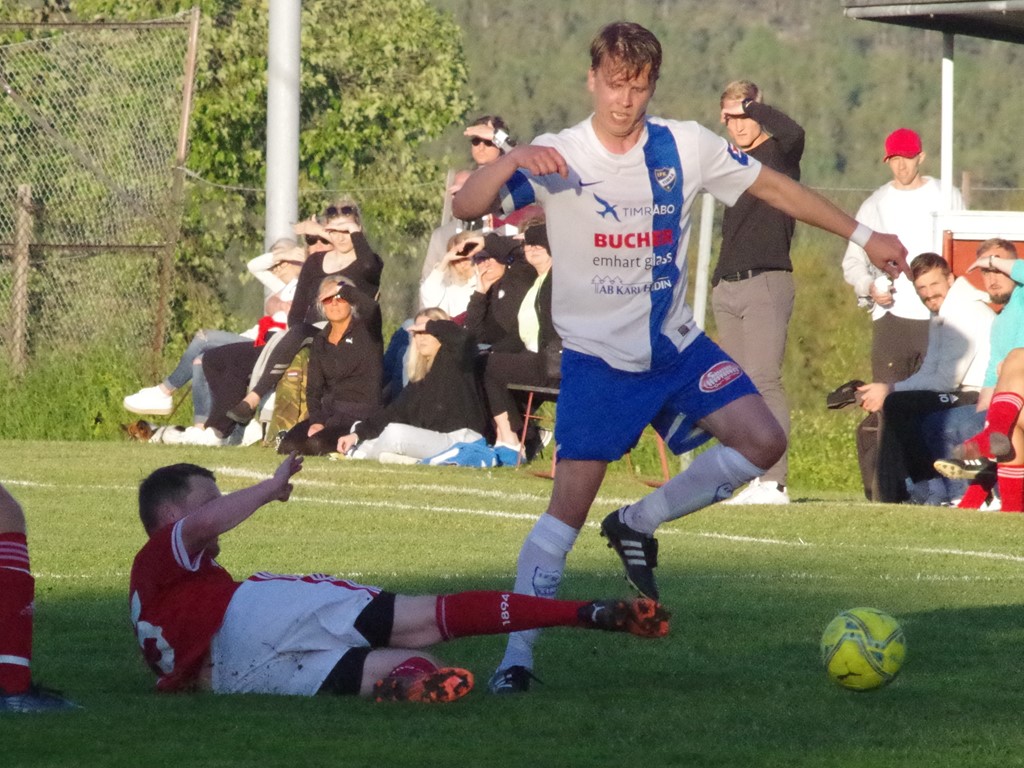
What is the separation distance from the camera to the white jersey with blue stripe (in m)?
6.09

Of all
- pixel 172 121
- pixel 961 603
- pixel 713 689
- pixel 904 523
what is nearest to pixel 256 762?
pixel 713 689

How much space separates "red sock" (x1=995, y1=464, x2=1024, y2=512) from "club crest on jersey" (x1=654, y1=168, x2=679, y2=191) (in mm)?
6408

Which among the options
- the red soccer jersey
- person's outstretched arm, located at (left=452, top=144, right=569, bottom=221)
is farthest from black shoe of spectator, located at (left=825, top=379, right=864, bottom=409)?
the red soccer jersey

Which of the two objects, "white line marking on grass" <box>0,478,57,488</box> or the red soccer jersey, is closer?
the red soccer jersey

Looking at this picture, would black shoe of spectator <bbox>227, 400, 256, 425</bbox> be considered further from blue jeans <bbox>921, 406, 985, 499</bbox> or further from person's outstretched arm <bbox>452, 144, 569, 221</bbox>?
person's outstretched arm <bbox>452, 144, 569, 221</bbox>

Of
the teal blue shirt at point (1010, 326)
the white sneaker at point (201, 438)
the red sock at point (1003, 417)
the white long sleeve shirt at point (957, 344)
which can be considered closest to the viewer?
the red sock at point (1003, 417)

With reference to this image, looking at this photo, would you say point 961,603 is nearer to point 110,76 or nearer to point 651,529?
point 651,529

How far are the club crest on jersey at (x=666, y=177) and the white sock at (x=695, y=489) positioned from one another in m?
0.92

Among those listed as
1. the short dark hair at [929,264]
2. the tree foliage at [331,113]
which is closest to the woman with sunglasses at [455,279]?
the short dark hair at [929,264]

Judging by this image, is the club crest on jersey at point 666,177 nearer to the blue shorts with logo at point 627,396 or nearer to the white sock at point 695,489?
the blue shorts with logo at point 627,396

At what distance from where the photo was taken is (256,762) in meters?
4.74

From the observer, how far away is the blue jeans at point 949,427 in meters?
12.5

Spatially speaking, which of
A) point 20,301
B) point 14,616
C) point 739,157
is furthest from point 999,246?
point 20,301

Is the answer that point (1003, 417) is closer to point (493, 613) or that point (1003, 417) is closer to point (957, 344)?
point (957, 344)
